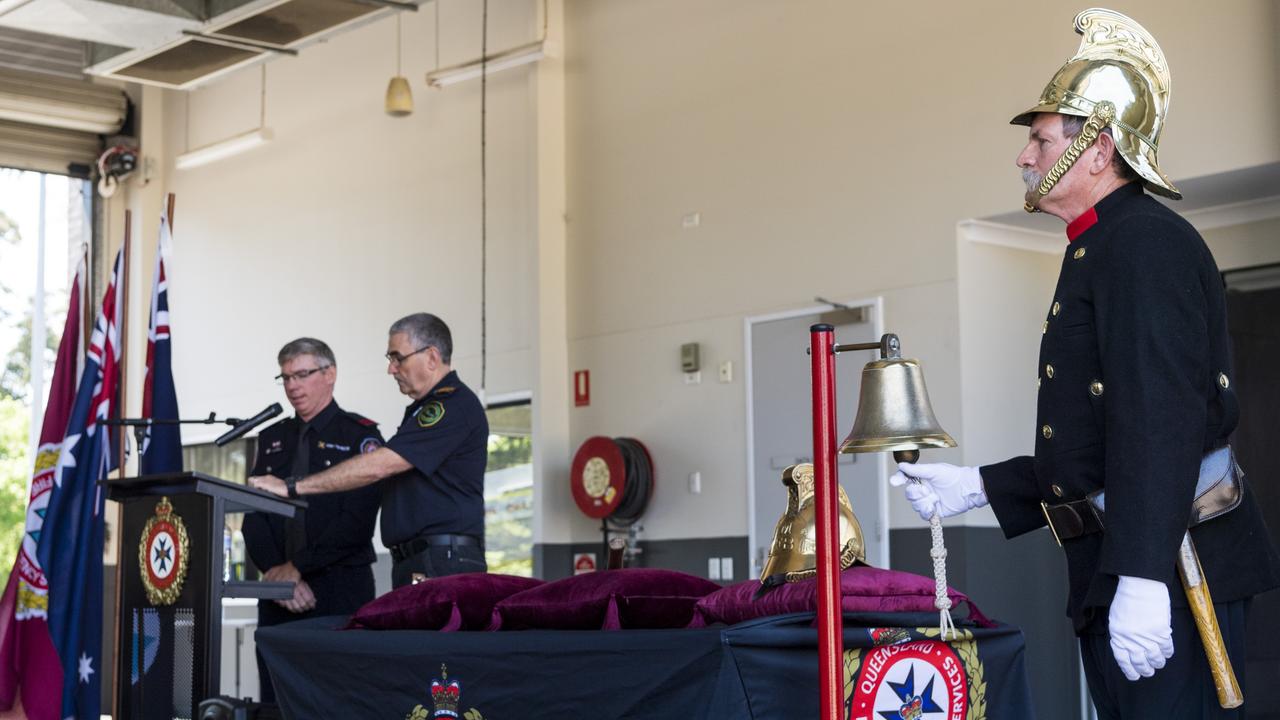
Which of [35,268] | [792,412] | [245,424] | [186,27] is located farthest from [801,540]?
[35,268]

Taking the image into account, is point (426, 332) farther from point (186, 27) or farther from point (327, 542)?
point (186, 27)

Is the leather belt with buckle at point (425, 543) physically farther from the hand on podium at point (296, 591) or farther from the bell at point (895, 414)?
the bell at point (895, 414)

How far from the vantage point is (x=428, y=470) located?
4.39 metres

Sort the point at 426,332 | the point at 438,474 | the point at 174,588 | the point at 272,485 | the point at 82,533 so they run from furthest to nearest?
the point at 82,533 → the point at 426,332 → the point at 438,474 → the point at 272,485 → the point at 174,588

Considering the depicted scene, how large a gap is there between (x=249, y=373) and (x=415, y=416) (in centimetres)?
661

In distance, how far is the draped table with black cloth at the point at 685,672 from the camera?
2.49 meters

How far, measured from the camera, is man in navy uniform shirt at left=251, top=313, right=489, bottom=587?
14.3 feet

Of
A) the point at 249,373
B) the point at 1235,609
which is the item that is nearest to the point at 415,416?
the point at 1235,609

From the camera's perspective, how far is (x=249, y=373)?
1075cm

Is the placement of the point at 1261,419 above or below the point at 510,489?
above

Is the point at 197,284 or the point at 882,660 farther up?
the point at 197,284

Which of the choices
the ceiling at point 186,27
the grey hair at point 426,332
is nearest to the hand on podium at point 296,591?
the grey hair at point 426,332

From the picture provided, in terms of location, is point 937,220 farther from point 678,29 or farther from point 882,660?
point 882,660

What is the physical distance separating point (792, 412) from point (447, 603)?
4.18m
